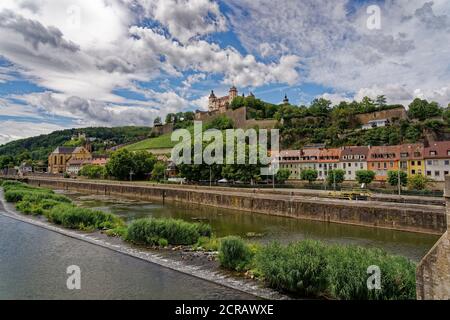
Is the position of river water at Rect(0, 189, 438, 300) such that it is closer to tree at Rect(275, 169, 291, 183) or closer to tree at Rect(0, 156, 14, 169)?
tree at Rect(275, 169, 291, 183)

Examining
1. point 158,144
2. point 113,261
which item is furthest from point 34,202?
point 158,144

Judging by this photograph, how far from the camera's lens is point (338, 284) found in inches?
494

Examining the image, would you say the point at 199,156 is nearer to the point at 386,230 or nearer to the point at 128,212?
the point at 128,212

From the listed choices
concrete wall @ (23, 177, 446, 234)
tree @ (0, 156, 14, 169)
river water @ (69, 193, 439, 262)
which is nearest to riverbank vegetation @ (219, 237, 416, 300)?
river water @ (69, 193, 439, 262)

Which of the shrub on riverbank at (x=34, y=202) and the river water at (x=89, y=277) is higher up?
the shrub on riverbank at (x=34, y=202)

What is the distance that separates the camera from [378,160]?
59.8 m

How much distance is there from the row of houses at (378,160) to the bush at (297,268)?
38741mm

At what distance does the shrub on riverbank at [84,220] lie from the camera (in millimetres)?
27766

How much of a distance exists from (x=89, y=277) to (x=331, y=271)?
10892 mm

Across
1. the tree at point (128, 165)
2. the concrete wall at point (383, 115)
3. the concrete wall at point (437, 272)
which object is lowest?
the concrete wall at point (437, 272)

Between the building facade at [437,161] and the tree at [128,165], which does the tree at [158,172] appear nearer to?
the tree at [128,165]

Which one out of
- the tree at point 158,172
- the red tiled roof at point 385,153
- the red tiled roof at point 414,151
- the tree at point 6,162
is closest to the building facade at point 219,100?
the tree at point 158,172

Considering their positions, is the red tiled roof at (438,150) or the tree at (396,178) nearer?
the tree at (396,178)

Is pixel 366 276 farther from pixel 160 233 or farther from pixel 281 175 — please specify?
pixel 281 175
